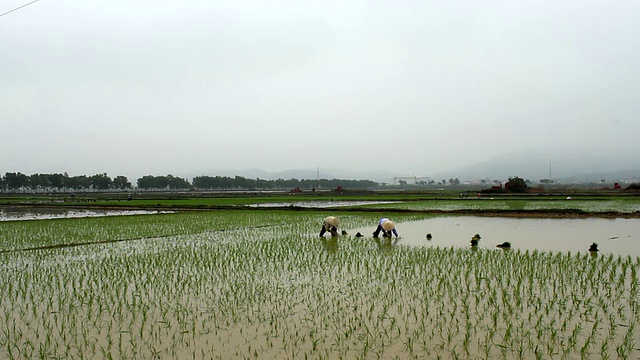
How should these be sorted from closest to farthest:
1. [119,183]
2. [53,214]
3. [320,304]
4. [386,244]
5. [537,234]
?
[320,304] < [386,244] < [537,234] < [53,214] < [119,183]

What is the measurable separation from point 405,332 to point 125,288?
406 cm

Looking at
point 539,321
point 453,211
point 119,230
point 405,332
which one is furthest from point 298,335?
point 453,211

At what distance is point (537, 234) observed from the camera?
456 inches

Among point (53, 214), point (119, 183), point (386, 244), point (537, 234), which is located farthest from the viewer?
point (119, 183)

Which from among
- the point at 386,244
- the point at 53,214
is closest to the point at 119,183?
the point at 53,214

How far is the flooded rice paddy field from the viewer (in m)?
3.86

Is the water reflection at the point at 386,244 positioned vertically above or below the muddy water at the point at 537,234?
below

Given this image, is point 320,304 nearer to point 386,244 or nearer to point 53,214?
point 386,244

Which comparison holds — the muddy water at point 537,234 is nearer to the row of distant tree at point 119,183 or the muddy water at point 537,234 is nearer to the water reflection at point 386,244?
the water reflection at point 386,244

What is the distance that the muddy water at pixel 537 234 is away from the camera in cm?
938

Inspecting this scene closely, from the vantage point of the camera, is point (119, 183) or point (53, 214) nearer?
point (53, 214)

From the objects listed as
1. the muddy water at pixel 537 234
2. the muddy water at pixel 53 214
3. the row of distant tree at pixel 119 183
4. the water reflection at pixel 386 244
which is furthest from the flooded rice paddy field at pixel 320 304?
the row of distant tree at pixel 119 183

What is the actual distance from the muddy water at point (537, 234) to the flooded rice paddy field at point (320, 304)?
0.91 metres

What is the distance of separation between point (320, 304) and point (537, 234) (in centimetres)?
887
